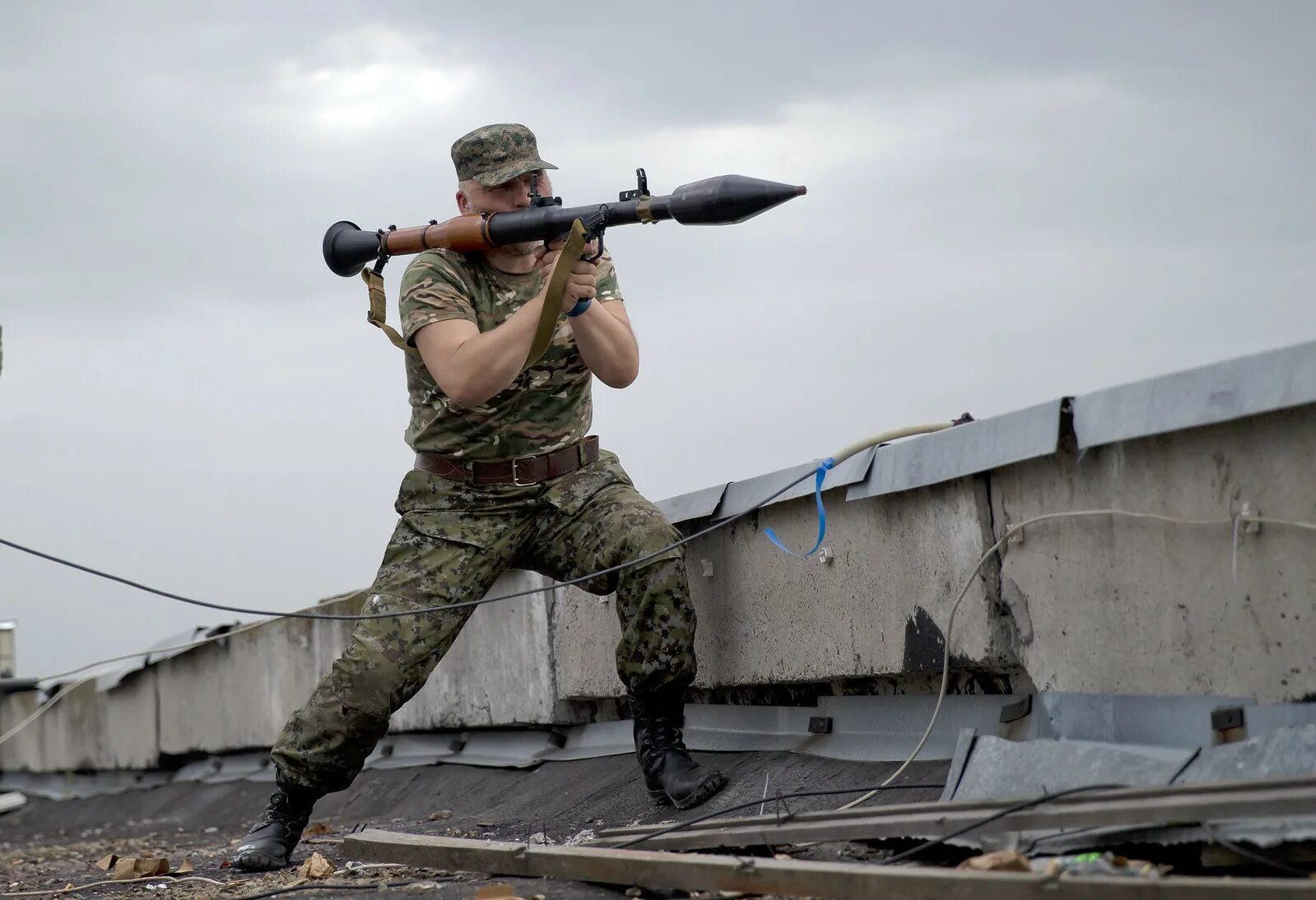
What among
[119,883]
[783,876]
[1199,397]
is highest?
[1199,397]

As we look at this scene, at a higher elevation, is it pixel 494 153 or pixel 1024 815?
pixel 494 153

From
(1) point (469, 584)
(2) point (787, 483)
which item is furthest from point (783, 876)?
(1) point (469, 584)

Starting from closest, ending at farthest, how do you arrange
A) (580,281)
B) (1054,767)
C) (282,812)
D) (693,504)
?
(1054,767), (580,281), (282,812), (693,504)

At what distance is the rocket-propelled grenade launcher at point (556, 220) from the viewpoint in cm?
326

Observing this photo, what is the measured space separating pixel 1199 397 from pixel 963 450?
2.10 feet

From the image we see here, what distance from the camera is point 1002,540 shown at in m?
3.04

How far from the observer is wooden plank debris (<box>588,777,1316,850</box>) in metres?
2.07

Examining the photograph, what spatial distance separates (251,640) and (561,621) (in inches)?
118

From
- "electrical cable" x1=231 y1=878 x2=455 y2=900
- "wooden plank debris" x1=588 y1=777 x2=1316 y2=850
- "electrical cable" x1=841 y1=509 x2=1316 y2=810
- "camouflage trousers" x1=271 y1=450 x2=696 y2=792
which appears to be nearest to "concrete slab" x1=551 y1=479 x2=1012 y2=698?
"electrical cable" x1=841 y1=509 x2=1316 y2=810

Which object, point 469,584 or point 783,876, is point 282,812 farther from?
point 783,876

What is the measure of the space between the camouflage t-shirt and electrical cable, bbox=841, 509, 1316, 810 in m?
1.27

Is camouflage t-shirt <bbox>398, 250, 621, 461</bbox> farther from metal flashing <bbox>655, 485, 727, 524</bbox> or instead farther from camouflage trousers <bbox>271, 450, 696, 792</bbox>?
metal flashing <bbox>655, 485, 727, 524</bbox>

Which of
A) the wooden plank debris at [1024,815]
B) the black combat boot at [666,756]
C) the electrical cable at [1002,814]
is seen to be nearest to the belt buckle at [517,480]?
the black combat boot at [666,756]

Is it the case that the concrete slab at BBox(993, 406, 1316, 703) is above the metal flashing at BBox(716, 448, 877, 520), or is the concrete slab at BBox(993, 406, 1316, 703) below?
below
